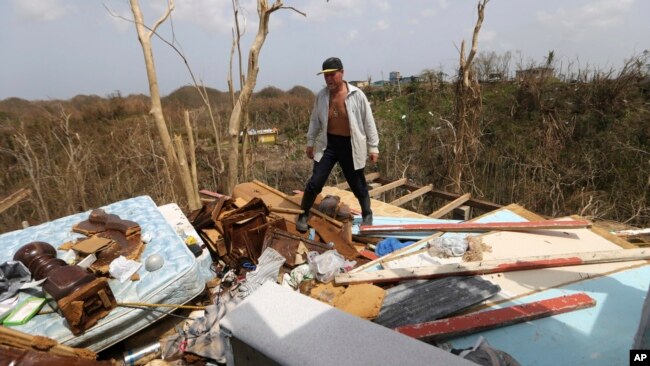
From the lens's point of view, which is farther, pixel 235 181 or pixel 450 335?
pixel 235 181

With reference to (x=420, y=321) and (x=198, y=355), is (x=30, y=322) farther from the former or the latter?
(x=420, y=321)

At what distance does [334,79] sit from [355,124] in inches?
20.9

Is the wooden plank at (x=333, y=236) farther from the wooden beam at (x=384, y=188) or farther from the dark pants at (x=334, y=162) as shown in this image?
the wooden beam at (x=384, y=188)

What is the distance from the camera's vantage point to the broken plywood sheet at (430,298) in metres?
2.45

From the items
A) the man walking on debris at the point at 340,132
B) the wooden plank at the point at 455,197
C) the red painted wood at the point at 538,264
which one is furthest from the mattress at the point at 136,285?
the wooden plank at the point at 455,197

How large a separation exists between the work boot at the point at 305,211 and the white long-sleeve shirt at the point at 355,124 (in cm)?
46

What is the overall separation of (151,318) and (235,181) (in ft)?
10.6

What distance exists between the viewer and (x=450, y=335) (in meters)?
2.21

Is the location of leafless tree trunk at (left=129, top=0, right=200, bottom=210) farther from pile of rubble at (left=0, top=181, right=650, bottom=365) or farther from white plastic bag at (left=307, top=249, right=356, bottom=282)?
white plastic bag at (left=307, top=249, right=356, bottom=282)

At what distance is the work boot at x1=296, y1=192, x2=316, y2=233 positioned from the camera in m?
4.02

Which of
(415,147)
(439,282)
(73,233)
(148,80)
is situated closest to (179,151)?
(148,80)

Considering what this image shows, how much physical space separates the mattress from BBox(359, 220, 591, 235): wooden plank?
81.4 inches

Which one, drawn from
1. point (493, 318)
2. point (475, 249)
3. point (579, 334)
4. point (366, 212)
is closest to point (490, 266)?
point (475, 249)

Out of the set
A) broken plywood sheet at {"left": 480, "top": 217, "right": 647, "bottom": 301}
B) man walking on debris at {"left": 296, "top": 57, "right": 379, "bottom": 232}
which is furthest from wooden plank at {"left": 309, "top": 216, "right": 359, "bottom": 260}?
broken plywood sheet at {"left": 480, "top": 217, "right": 647, "bottom": 301}
